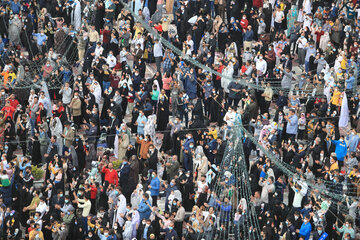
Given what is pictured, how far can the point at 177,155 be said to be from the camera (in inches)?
1168

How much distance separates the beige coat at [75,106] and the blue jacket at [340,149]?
7389 mm

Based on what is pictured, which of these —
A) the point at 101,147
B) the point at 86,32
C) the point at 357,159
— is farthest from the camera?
the point at 86,32

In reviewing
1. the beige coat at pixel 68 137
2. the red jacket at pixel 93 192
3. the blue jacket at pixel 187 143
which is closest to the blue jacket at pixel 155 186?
the red jacket at pixel 93 192

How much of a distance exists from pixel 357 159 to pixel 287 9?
31.6 ft

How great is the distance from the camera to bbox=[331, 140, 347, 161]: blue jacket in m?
28.8

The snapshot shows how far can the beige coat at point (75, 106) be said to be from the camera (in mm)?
30922

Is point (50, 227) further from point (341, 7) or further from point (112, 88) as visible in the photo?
point (341, 7)

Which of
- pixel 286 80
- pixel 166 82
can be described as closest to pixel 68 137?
pixel 166 82

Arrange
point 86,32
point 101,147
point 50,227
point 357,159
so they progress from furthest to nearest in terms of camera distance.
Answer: point 86,32, point 101,147, point 357,159, point 50,227

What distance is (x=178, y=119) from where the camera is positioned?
29609mm

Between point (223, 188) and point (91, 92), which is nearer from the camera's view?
point (223, 188)

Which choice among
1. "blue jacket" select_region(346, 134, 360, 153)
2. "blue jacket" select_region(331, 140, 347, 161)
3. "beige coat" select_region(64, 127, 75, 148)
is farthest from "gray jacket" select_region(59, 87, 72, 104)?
"blue jacket" select_region(346, 134, 360, 153)

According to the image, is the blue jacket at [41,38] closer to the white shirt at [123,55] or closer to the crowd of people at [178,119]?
the crowd of people at [178,119]

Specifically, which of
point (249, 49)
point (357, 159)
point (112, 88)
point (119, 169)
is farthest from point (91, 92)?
point (357, 159)
